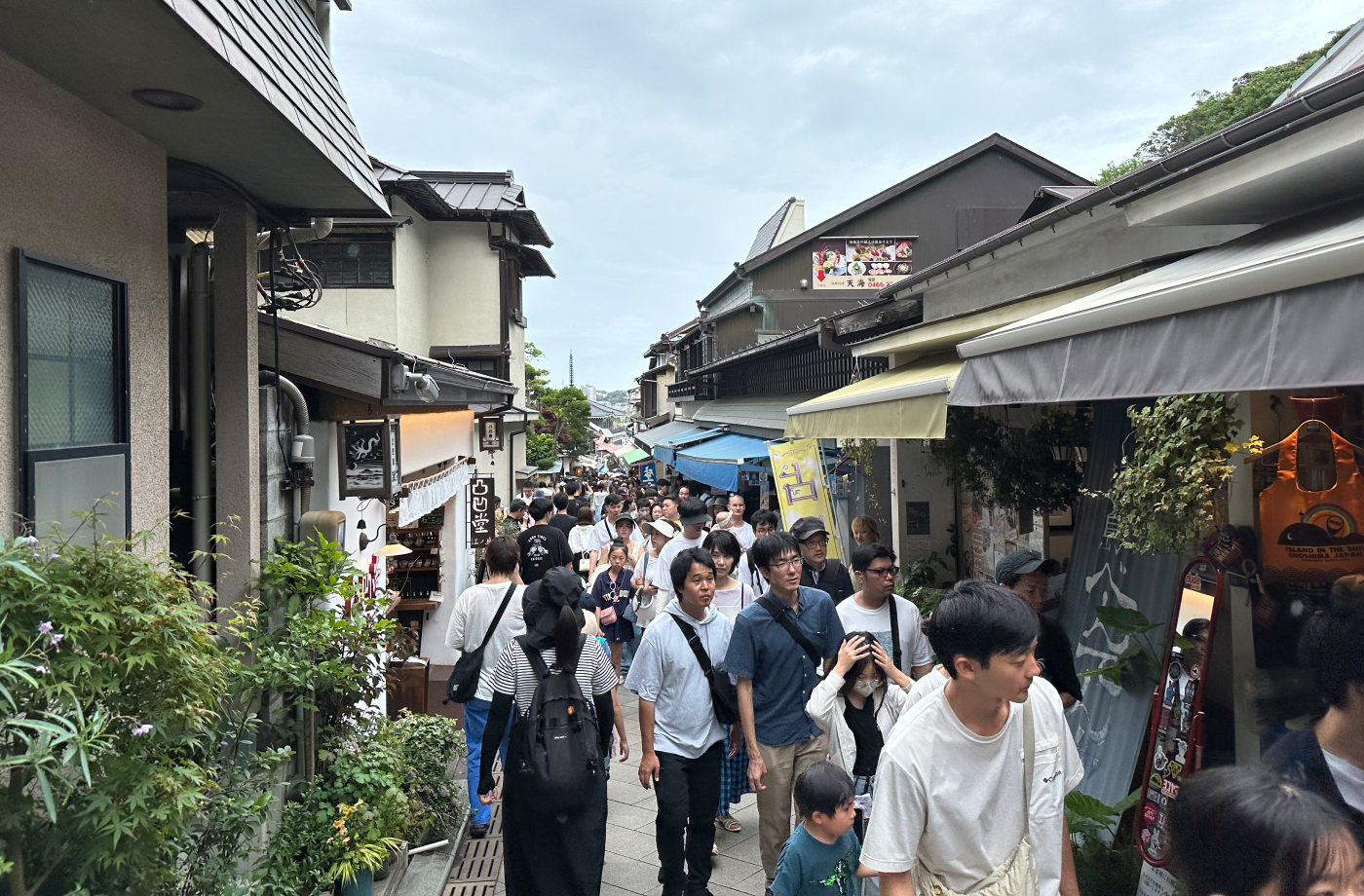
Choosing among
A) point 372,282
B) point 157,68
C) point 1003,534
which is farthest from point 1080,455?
point 372,282

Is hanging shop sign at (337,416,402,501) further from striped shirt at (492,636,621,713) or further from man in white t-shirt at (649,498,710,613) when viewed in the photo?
man in white t-shirt at (649,498,710,613)

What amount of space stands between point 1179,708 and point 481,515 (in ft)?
41.1

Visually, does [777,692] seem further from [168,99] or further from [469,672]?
[168,99]

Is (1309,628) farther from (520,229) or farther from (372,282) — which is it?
(520,229)

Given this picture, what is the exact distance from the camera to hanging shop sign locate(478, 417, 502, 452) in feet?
60.0

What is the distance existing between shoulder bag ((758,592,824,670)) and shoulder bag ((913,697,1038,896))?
219cm

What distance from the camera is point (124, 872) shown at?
8.30ft

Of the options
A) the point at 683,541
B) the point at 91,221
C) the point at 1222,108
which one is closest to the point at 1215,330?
the point at 91,221

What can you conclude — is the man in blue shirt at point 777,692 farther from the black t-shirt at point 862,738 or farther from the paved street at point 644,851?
the paved street at point 644,851

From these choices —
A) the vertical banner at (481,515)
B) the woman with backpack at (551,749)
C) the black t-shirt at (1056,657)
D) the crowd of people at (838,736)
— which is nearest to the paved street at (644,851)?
the crowd of people at (838,736)

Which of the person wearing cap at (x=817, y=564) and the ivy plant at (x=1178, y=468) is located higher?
the ivy plant at (x=1178, y=468)

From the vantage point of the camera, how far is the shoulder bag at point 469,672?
5.95 m

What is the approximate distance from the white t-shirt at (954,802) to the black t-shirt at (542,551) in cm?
611

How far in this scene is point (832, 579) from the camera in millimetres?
6934
